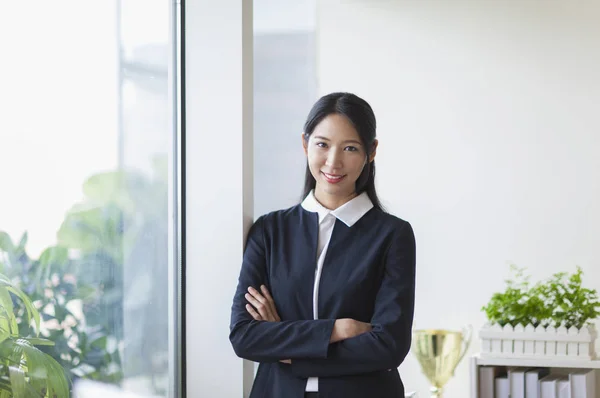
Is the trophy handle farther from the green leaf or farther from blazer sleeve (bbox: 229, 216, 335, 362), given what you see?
Result: the green leaf

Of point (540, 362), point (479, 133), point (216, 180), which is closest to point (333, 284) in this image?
point (216, 180)

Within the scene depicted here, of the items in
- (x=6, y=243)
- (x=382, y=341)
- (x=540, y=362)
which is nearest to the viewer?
(x=6, y=243)

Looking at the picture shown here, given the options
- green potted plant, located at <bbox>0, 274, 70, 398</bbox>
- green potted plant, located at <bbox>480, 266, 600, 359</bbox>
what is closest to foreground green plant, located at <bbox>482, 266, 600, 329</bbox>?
green potted plant, located at <bbox>480, 266, 600, 359</bbox>

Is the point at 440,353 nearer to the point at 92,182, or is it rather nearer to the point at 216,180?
the point at 216,180

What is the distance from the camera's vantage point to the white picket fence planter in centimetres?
291

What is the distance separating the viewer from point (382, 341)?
186 cm

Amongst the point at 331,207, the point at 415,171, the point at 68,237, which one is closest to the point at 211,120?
the point at 331,207

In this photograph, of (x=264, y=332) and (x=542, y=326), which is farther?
(x=542, y=326)

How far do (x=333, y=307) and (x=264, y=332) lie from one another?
0.60 ft

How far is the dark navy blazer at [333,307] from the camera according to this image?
1869mm

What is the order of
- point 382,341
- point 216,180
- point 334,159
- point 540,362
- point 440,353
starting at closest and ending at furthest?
point 382,341 → point 334,159 → point 216,180 → point 540,362 → point 440,353

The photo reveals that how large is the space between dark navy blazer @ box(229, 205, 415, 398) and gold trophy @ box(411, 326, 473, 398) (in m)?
1.38

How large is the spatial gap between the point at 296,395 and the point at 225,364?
43 centimetres

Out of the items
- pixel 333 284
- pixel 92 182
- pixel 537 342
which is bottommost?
pixel 537 342
